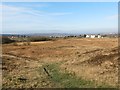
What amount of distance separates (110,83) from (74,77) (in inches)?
175

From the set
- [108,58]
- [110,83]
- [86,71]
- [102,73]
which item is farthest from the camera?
[108,58]

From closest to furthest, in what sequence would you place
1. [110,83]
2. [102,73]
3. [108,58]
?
1. [110,83]
2. [102,73]
3. [108,58]

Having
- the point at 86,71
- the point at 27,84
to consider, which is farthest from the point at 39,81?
the point at 86,71

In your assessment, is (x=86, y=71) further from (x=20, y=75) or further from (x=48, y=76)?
(x=20, y=75)

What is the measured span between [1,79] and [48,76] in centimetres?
411

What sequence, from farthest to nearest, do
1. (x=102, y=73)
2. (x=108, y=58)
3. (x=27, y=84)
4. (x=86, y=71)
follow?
1. (x=108, y=58)
2. (x=86, y=71)
3. (x=102, y=73)
4. (x=27, y=84)

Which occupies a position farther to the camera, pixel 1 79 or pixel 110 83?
pixel 1 79

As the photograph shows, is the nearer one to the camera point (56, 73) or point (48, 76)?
point (48, 76)

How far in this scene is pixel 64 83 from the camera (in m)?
21.3

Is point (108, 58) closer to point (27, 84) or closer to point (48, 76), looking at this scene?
point (48, 76)

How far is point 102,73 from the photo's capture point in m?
23.8

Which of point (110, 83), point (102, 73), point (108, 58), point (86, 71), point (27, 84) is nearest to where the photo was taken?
point (110, 83)

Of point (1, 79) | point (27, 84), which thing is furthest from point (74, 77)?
point (1, 79)

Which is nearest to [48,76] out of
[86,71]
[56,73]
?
[56,73]
